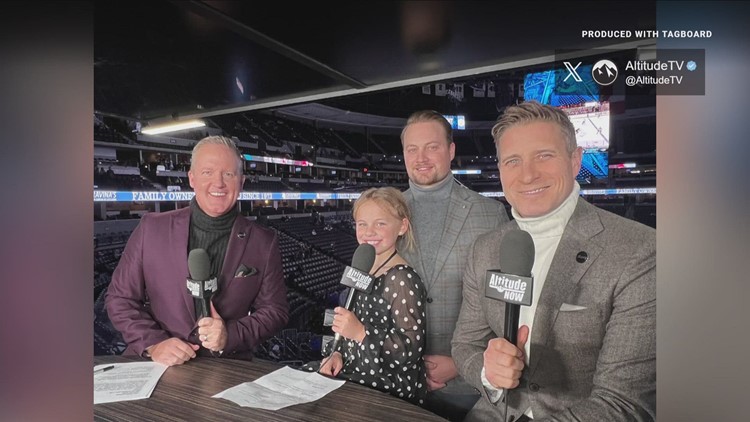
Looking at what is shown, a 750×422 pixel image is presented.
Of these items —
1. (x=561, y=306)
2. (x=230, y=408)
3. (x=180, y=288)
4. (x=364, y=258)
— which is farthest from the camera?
(x=180, y=288)

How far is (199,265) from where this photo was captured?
1.37m

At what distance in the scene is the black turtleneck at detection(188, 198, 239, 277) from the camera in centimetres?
185

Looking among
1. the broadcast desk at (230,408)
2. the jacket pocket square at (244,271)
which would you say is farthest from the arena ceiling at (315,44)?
the broadcast desk at (230,408)

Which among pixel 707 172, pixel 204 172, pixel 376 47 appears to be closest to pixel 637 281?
pixel 707 172

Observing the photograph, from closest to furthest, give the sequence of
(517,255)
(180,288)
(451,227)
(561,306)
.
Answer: (517,255)
(561,306)
(180,288)
(451,227)

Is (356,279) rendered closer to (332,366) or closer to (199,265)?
(332,366)

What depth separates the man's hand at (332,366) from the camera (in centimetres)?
143

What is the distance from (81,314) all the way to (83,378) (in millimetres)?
60

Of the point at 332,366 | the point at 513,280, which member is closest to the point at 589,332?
the point at 513,280

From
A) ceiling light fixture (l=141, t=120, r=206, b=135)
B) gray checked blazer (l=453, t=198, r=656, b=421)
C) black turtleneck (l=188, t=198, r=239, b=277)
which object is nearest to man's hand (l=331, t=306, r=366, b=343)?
gray checked blazer (l=453, t=198, r=656, b=421)

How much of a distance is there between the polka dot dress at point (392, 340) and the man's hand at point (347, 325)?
0.11 feet

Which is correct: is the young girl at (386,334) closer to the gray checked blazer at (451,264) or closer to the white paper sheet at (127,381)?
the gray checked blazer at (451,264)

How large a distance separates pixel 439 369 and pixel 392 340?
0.45 metres

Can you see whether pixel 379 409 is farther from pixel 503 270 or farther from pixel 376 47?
pixel 376 47
